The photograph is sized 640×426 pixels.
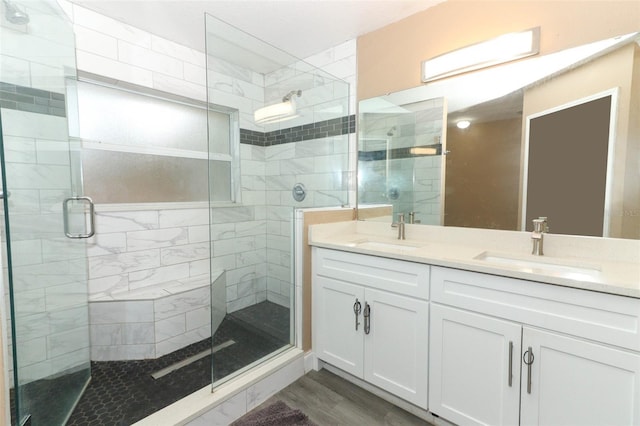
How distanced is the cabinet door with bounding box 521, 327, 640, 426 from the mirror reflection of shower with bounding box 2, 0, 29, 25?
250 cm

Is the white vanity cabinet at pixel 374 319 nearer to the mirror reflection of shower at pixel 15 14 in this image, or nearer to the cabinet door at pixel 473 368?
the cabinet door at pixel 473 368

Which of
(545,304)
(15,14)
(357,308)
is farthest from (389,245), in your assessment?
(15,14)

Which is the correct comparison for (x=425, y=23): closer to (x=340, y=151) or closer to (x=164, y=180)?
(x=340, y=151)

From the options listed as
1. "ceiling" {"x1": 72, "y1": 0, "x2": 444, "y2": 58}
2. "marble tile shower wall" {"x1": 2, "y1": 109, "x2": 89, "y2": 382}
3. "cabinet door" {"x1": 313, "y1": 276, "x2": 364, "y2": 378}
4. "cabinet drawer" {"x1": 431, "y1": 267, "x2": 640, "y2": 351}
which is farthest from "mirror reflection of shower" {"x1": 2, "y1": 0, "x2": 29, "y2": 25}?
"cabinet drawer" {"x1": 431, "y1": 267, "x2": 640, "y2": 351}

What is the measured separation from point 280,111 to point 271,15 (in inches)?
25.2

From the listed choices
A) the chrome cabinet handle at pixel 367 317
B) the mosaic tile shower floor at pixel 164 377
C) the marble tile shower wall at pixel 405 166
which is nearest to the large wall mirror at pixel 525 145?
the marble tile shower wall at pixel 405 166

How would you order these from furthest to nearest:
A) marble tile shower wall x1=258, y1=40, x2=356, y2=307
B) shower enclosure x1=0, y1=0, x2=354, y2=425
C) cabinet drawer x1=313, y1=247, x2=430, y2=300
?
marble tile shower wall x1=258, y1=40, x2=356, y2=307
cabinet drawer x1=313, y1=247, x2=430, y2=300
shower enclosure x1=0, y1=0, x2=354, y2=425

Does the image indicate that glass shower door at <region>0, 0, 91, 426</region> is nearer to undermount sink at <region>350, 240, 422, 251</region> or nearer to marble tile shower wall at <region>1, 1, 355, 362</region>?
marble tile shower wall at <region>1, 1, 355, 362</region>

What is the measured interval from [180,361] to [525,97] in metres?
2.68

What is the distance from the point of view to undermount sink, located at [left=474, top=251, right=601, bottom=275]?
4.34 feet

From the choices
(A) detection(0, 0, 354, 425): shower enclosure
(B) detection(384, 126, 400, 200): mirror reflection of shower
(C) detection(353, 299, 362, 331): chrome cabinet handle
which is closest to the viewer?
(A) detection(0, 0, 354, 425): shower enclosure

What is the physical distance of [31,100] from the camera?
1.38 metres

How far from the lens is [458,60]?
178 cm

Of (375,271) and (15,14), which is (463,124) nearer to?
(375,271)
